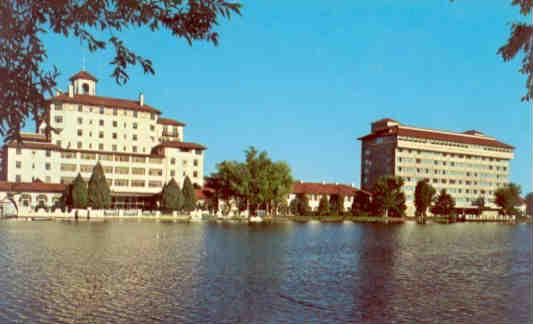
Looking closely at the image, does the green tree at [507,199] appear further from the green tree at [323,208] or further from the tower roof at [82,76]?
the tower roof at [82,76]

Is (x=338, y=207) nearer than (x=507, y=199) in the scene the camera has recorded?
Yes

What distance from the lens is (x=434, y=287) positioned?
19.3 m

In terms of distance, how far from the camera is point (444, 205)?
12738 cm

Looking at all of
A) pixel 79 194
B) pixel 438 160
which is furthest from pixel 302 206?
pixel 438 160

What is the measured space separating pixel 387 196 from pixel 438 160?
3610cm

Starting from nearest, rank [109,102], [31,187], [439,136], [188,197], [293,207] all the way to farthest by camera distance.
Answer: [31,187] → [188,197] → [109,102] → [293,207] → [439,136]

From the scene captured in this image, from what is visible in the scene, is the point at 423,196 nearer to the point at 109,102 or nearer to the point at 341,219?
the point at 341,219

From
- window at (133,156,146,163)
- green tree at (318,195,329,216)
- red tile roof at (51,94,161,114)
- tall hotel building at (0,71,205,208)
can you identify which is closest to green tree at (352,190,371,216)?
green tree at (318,195,329,216)

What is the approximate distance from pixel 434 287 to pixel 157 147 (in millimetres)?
92543

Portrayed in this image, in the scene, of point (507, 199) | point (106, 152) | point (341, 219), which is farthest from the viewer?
point (507, 199)

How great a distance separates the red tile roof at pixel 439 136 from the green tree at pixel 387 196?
25.1m

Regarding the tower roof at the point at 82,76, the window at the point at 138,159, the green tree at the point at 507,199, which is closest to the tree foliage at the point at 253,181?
the window at the point at 138,159

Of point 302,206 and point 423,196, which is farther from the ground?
point 423,196

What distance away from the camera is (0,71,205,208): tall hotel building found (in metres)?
92.6
